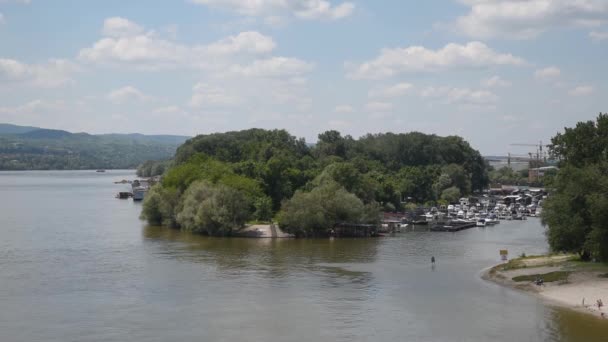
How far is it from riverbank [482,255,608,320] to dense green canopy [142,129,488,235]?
27654 mm

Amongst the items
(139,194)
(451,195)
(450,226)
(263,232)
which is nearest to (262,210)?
(263,232)

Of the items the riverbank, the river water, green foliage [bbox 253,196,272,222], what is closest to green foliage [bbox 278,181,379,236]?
the river water

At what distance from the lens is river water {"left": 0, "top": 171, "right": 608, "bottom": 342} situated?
39.3 meters

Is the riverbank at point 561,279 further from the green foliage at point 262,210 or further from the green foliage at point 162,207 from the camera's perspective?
the green foliage at point 162,207

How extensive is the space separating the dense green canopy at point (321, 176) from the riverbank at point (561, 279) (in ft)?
90.7

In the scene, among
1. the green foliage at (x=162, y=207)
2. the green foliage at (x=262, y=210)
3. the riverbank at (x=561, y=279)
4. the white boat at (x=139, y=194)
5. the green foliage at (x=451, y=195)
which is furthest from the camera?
the white boat at (x=139, y=194)

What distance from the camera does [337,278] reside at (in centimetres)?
5481

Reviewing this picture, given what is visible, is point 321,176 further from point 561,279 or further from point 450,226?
point 561,279

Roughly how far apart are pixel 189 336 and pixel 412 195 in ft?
330

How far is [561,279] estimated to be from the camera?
168 feet

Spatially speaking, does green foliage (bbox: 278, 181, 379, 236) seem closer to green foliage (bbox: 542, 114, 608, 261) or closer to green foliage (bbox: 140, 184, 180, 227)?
green foliage (bbox: 140, 184, 180, 227)

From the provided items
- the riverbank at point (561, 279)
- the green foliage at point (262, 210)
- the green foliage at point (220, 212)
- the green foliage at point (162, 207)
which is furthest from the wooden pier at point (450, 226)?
the green foliage at point (162, 207)

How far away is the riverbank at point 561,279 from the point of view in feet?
149

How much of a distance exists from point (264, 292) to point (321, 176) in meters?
50.7
